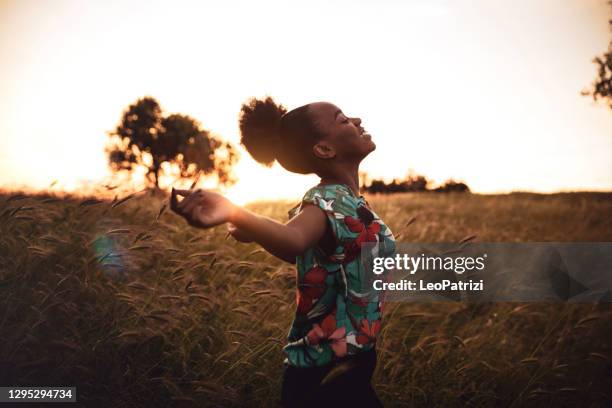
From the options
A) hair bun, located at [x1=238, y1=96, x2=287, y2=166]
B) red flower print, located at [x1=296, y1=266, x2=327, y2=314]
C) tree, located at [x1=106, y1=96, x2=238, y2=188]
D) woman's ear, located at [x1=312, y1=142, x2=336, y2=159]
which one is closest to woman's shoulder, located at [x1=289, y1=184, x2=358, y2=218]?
woman's ear, located at [x1=312, y1=142, x2=336, y2=159]

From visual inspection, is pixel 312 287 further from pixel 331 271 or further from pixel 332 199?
pixel 332 199

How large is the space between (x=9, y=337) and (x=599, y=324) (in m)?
5.86

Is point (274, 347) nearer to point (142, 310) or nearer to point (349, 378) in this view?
point (142, 310)

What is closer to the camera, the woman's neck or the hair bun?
the woman's neck

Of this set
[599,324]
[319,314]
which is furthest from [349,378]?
[599,324]

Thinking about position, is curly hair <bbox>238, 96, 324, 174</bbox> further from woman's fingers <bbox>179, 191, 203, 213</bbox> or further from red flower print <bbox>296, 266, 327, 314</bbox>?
woman's fingers <bbox>179, 191, 203, 213</bbox>

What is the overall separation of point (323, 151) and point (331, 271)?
1.78 feet

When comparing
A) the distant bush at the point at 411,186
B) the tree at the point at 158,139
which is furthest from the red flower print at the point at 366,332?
the tree at the point at 158,139

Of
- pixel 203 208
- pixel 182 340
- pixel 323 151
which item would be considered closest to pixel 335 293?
pixel 323 151

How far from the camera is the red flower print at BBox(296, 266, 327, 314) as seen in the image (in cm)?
190

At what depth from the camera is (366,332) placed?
194 centimetres

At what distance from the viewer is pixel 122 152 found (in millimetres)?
35906

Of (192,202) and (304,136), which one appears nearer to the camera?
(192,202)

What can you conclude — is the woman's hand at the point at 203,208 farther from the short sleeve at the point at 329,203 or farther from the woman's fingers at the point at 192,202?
the short sleeve at the point at 329,203
